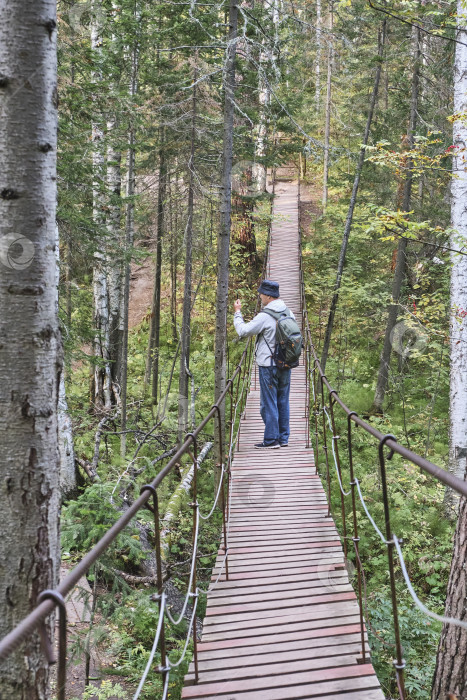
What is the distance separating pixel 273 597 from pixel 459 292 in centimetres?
544

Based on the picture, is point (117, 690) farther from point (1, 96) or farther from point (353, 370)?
point (353, 370)

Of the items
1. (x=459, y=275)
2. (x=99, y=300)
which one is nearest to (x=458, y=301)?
(x=459, y=275)

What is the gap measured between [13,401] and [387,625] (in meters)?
4.30

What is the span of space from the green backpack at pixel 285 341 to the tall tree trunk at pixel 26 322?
3.77 m

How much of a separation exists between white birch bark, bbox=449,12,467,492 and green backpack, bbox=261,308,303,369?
8.89 ft

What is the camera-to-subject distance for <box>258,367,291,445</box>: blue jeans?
559cm

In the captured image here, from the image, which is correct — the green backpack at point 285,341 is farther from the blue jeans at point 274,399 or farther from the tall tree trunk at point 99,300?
the tall tree trunk at point 99,300

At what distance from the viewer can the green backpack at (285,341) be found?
5.43m

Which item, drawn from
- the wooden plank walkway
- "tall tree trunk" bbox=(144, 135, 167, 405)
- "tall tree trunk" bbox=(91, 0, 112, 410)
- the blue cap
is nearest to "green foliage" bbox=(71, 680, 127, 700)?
the wooden plank walkway

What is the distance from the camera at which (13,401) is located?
5.86 ft

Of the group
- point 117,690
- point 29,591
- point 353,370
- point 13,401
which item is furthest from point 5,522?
point 353,370

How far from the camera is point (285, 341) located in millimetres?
5426

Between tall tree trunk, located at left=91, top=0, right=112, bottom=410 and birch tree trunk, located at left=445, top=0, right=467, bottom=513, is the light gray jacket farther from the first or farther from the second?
birch tree trunk, located at left=445, top=0, right=467, bottom=513

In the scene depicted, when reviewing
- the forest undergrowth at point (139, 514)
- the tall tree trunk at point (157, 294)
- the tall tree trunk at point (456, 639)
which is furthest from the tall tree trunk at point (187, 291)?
the tall tree trunk at point (456, 639)
